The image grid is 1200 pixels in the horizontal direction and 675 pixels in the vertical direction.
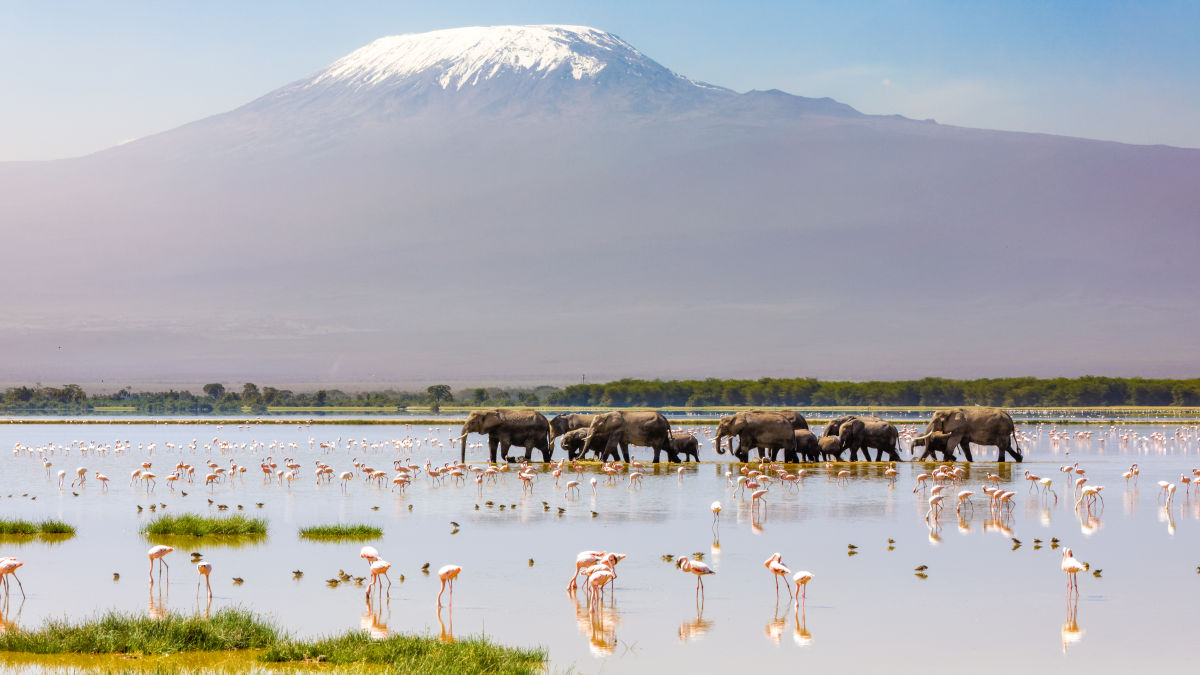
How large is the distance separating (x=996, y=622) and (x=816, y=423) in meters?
Result: 94.9

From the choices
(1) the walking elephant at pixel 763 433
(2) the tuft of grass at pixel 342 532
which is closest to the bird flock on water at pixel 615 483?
(1) the walking elephant at pixel 763 433

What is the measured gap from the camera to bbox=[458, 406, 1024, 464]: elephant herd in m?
50.4

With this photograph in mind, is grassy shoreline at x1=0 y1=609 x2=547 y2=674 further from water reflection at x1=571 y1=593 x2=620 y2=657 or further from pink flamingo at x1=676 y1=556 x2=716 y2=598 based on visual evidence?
pink flamingo at x1=676 y1=556 x2=716 y2=598

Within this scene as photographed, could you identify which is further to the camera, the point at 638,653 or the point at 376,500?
the point at 376,500

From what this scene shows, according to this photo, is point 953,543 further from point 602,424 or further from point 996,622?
point 602,424

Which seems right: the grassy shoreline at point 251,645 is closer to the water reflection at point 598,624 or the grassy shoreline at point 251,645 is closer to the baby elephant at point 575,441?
the water reflection at point 598,624

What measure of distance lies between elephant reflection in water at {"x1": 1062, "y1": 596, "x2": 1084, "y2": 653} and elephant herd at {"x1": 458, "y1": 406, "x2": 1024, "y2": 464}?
3285cm

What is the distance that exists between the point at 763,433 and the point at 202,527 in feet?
94.8

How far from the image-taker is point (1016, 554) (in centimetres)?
2225

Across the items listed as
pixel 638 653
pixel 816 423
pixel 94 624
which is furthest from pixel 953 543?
pixel 816 423

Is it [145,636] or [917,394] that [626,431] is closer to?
[145,636]

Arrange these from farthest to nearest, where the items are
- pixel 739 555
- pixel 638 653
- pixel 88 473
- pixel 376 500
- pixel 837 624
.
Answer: pixel 88 473, pixel 376 500, pixel 739 555, pixel 837 624, pixel 638 653

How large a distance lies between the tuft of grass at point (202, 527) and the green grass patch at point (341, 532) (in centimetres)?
131

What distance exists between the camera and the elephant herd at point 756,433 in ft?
165
